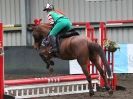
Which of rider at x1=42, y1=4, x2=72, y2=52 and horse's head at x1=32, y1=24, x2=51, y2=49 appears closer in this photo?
rider at x1=42, y1=4, x2=72, y2=52

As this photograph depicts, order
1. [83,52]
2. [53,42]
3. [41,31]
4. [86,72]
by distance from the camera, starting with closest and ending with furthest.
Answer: [83,52]
[86,72]
[53,42]
[41,31]

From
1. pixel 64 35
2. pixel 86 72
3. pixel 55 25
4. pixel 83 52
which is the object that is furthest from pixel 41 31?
pixel 86 72

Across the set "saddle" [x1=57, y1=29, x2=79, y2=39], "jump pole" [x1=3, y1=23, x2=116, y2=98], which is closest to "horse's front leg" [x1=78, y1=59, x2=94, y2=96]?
"jump pole" [x1=3, y1=23, x2=116, y2=98]

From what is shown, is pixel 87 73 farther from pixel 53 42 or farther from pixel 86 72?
pixel 53 42

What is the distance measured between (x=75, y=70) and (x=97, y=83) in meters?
4.88

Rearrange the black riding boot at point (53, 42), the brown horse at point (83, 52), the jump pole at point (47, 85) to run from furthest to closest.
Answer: the black riding boot at point (53, 42), the brown horse at point (83, 52), the jump pole at point (47, 85)

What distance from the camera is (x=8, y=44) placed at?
21.3 m

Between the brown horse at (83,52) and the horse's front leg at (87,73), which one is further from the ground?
the brown horse at (83,52)

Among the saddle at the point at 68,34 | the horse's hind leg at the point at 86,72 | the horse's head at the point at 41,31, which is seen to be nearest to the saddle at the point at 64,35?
the saddle at the point at 68,34

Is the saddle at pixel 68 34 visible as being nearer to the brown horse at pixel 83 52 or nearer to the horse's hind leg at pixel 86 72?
the brown horse at pixel 83 52

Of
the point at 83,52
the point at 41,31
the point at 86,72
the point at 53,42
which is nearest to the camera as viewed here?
the point at 83,52

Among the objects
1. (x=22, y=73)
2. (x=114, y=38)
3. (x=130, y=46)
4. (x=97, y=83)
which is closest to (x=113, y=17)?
(x=114, y=38)

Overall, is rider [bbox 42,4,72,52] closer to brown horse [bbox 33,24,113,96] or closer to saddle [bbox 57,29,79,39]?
saddle [bbox 57,29,79,39]

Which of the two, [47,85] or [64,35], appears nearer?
[47,85]
